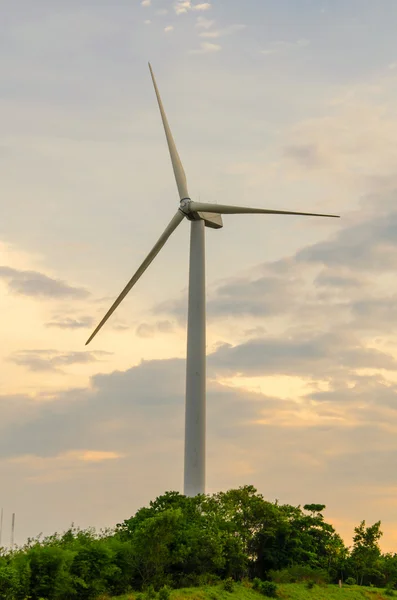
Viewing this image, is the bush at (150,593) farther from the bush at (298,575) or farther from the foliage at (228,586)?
the bush at (298,575)

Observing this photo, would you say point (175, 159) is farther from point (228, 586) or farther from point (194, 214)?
point (228, 586)

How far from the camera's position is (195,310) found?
87.0 metres

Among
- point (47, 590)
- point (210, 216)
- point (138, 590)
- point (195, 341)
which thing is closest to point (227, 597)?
point (138, 590)

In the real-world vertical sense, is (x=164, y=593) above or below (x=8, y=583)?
below

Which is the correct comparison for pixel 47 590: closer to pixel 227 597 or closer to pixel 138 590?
pixel 138 590

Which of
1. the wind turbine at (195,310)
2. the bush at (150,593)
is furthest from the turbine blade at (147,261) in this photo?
the bush at (150,593)

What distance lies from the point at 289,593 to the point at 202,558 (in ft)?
31.9

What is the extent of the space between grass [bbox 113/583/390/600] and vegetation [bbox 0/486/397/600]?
0.14 m

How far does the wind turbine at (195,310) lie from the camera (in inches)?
3334

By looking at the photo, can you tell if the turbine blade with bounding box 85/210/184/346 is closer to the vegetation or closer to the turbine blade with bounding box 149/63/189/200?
the turbine blade with bounding box 149/63/189/200

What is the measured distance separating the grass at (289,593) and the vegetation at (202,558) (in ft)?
0.46

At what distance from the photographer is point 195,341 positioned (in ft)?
284

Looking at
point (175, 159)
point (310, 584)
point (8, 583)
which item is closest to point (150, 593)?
point (8, 583)

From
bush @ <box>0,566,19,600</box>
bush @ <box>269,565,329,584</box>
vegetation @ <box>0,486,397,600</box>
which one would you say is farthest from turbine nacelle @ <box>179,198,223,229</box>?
bush @ <box>0,566,19,600</box>
